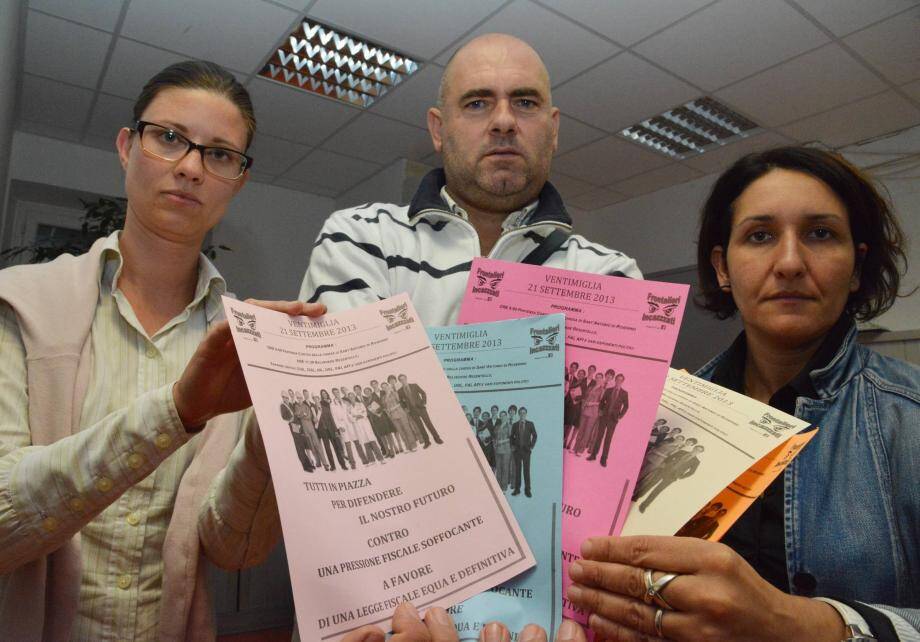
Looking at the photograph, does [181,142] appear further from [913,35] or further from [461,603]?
[913,35]

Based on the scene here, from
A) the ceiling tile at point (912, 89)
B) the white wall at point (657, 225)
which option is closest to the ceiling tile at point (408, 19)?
the ceiling tile at point (912, 89)

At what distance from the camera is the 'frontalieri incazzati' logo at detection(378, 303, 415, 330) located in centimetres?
64

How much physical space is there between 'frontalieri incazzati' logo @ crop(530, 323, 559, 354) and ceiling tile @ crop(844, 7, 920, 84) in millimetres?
3322

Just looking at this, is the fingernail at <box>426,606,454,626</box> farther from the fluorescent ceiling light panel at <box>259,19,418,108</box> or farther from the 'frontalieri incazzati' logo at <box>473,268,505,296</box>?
the fluorescent ceiling light panel at <box>259,19,418,108</box>

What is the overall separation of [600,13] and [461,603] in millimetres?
3021

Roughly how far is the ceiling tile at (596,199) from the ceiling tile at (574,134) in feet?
3.30

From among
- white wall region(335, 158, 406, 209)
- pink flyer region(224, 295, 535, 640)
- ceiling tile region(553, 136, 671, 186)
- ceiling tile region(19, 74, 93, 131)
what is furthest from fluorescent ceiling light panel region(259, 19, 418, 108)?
pink flyer region(224, 295, 535, 640)

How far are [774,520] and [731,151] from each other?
407 cm

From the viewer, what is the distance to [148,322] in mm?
1047

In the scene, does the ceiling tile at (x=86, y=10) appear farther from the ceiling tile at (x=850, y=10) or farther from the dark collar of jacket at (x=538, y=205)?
the ceiling tile at (x=850, y=10)

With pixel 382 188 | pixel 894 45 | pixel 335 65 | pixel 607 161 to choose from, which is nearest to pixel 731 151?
pixel 607 161

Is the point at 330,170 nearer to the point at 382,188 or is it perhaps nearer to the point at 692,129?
the point at 382,188

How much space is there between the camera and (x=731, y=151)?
434 cm

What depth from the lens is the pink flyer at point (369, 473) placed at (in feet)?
1.68
